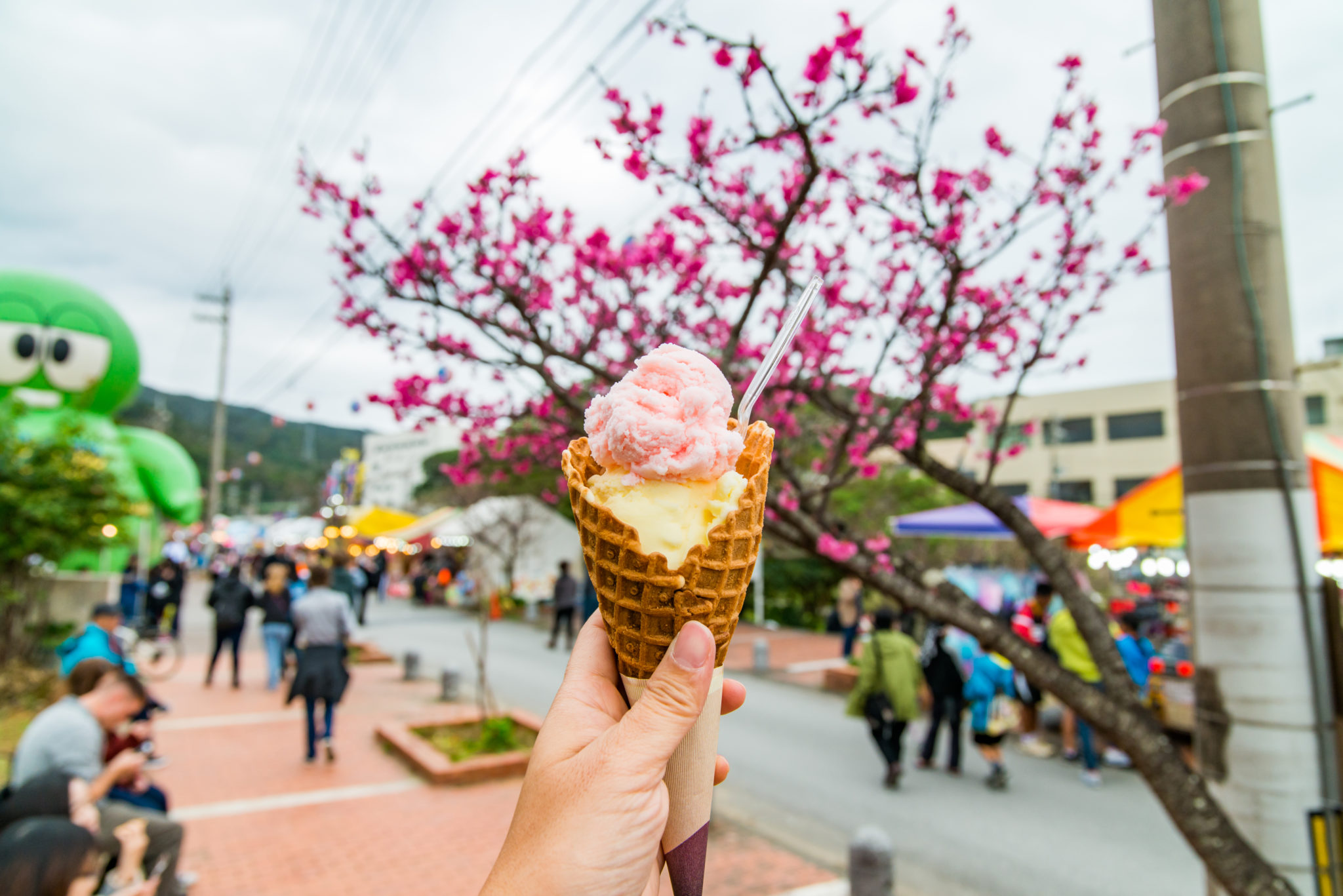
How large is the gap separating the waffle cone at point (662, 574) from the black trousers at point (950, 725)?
7.06 metres

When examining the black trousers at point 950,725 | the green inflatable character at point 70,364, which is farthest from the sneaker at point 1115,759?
the green inflatable character at point 70,364

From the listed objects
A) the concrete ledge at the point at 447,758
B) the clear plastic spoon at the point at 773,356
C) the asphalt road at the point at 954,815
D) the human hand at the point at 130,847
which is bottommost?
the asphalt road at the point at 954,815

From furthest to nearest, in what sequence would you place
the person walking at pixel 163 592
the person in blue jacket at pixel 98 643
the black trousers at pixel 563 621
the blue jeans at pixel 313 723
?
1. the black trousers at pixel 563 621
2. the person walking at pixel 163 592
3. the blue jeans at pixel 313 723
4. the person in blue jacket at pixel 98 643

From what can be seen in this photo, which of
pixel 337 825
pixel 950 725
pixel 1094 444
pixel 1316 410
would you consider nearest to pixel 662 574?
pixel 337 825

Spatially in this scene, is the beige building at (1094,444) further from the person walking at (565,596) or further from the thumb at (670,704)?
the thumb at (670,704)

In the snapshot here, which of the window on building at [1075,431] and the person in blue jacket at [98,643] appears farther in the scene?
the window on building at [1075,431]

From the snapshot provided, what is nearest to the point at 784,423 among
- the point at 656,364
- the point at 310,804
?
the point at 656,364

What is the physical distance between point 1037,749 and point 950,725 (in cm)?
147

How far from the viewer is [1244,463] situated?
3.22m

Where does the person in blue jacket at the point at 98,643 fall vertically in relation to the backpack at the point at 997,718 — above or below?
above

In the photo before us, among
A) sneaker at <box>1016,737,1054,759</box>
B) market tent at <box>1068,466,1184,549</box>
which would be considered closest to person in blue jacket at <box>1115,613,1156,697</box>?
market tent at <box>1068,466,1184,549</box>

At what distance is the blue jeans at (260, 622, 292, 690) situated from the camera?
10.7 metres

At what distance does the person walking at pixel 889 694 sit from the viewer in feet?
24.2

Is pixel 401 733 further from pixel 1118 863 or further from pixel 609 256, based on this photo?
pixel 1118 863
